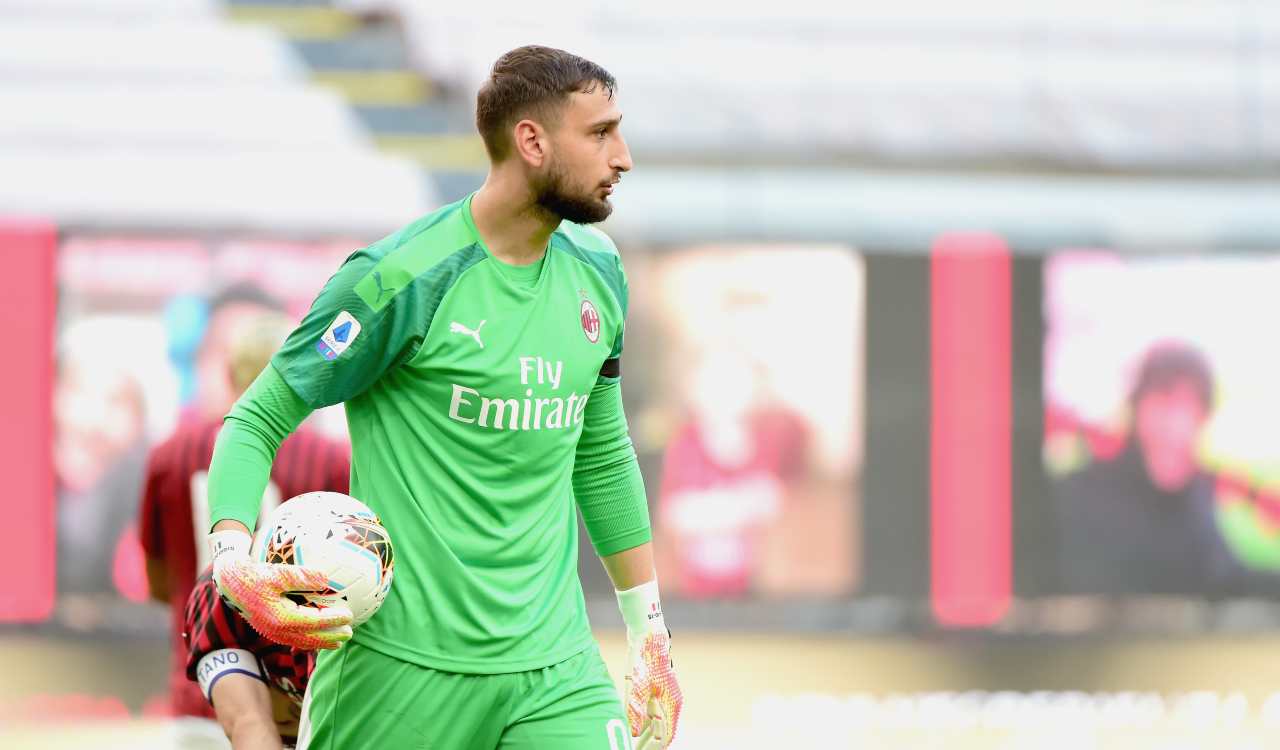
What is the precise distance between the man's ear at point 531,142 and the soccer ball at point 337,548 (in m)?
0.64

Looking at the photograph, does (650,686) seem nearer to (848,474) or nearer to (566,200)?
(566,200)

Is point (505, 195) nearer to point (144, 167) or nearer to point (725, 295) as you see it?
point (725, 295)

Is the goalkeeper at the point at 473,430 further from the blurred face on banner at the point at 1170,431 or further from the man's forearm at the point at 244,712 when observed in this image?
the blurred face on banner at the point at 1170,431

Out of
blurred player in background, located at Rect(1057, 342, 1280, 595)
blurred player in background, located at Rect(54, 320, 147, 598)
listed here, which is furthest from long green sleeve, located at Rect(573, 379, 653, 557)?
blurred player in background, located at Rect(1057, 342, 1280, 595)

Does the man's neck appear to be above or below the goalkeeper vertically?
above

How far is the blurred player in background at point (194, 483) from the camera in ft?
15.9

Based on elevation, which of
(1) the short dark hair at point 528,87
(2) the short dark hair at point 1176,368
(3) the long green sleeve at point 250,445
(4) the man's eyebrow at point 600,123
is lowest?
(3) the long green sleeve at point 250,445

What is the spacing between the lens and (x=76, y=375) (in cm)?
954

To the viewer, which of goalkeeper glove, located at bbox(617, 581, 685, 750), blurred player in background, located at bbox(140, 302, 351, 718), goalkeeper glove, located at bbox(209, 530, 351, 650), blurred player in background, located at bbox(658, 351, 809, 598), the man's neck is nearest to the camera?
goalkeeper glove, located at bbox(209, 530, 351, 650)

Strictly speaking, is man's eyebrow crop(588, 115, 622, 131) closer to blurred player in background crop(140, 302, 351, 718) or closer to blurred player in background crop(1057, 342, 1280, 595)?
blurred player in background crop(140, 302, 351, 718)

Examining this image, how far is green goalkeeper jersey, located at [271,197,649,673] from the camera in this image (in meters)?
3.10

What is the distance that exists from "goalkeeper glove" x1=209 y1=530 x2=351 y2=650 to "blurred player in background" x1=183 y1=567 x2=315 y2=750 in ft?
3.18

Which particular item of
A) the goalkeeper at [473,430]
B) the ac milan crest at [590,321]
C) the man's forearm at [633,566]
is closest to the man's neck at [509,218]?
the goalkeeper at [473,430]

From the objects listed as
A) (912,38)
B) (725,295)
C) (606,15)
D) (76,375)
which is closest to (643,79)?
(606,15)
